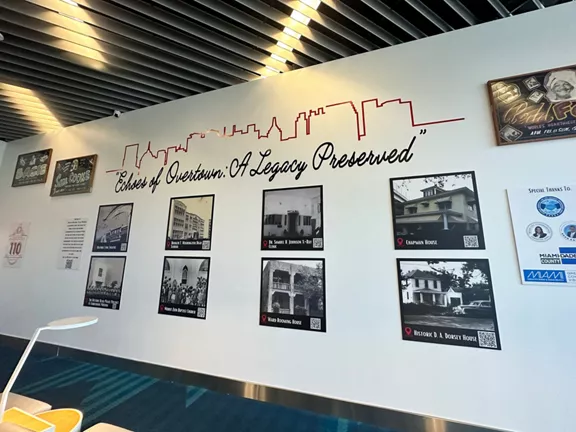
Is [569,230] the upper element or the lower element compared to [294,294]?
upper

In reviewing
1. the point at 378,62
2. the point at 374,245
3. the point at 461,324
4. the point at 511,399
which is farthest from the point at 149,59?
the point at 511,399

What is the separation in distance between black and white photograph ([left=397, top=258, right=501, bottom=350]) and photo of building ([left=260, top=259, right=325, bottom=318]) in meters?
0.69

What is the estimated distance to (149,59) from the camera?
2896 millimetres

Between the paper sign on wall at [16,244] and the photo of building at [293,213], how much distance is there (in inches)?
157

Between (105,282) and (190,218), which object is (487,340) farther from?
(105,282)

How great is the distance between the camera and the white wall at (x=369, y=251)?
73.4 inches

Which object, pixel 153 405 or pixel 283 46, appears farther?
pixel 283 46

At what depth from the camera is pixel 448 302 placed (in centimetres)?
203

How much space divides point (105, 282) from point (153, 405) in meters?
1.64

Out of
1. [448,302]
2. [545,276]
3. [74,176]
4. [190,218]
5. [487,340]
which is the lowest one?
[487,340]

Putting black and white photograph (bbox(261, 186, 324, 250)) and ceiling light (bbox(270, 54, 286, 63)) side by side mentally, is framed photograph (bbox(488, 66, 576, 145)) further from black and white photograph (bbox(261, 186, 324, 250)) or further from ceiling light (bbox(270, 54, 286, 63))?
ceiling light (bbox(270, 54, 286, 63))

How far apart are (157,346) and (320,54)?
3526mm

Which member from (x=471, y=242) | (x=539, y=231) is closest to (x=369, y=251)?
(x=471, y=242)

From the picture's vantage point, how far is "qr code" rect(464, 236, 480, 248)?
6.72ft
